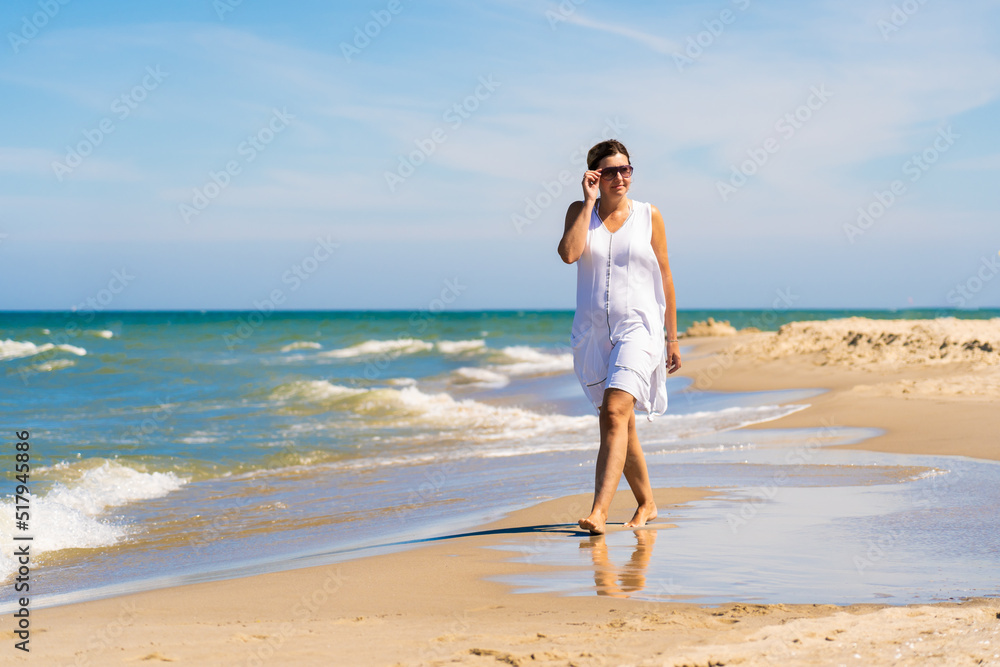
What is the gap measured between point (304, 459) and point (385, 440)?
1637 millimetres

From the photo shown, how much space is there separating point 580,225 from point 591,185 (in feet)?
0.68

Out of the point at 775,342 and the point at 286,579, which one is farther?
the point at 775,342

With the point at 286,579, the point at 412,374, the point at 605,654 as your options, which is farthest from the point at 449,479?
the point at 412,374

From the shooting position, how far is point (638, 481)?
4621 mm

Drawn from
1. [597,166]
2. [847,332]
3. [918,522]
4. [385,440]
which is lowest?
[918,522]

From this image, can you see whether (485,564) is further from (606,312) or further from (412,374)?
(412,374)

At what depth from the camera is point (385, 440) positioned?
37.6 ft

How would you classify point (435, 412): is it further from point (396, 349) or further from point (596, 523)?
point (396, 349)

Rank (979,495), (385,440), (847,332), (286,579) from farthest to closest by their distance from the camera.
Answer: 1. (847,332)
2. (385,440)
3. (979,495)
4. (286,579)

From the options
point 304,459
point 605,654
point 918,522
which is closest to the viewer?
point 605,654

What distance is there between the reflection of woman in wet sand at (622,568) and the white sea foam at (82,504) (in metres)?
3.42

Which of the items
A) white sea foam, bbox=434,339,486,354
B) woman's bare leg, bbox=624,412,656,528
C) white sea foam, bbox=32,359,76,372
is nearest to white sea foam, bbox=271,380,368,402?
white sea foam, bbox=32,359,76,372

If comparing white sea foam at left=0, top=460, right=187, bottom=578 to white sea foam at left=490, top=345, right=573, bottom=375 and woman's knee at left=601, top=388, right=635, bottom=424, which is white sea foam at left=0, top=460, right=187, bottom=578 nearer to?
woman's knee at left=601, top=388, right=635, bottom=424

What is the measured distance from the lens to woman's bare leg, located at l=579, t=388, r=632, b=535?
429cm
